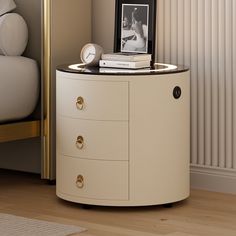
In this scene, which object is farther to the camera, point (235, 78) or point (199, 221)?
point (235, 78)

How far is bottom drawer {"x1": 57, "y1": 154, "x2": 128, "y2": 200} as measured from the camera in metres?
2.95

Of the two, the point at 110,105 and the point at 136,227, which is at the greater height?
the point at 110,105

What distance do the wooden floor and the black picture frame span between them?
64 cm

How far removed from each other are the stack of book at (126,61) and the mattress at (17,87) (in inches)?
14.8

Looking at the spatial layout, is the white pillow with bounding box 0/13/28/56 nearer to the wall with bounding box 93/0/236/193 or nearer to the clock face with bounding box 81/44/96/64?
the clock face with bounding box 81/44/96/64

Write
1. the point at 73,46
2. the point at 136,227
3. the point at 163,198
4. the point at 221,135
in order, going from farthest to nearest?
the point at 73,46 < the point at 221,135 < the point at 163,198 < the point at 136,227

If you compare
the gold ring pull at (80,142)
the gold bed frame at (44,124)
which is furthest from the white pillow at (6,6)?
the gold ring pull at (80,142)

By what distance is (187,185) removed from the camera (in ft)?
10.2

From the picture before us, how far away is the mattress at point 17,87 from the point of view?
3.25 m

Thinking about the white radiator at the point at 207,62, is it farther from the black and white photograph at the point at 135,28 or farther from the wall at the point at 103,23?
the wall at the point at 103,23

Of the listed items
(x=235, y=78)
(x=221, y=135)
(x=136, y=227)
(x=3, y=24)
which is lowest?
(x=136, y=227)

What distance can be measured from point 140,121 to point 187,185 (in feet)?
1.16

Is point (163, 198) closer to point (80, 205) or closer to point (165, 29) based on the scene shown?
point (80, 205)

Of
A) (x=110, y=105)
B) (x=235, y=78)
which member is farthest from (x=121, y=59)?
(x=235, y=78)
